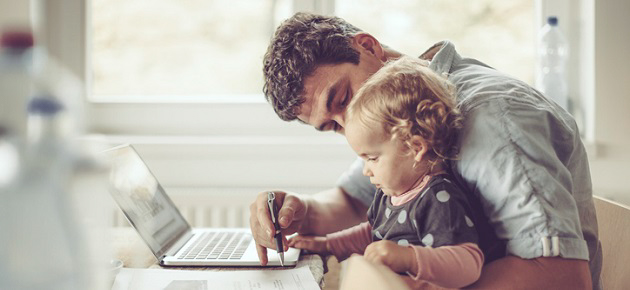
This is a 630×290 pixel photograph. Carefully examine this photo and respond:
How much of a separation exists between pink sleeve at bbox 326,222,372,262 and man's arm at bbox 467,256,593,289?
1.38ft

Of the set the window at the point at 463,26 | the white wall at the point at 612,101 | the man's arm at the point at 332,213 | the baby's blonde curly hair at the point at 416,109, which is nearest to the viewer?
the baby's blonde curly hair at the point at 416,109

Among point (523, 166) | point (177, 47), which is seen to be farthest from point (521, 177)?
point (177, 47)

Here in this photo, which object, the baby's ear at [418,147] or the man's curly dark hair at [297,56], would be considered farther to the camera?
the man's curly dark hair at [297,56]

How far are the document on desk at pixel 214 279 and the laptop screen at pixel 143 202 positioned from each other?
11cm

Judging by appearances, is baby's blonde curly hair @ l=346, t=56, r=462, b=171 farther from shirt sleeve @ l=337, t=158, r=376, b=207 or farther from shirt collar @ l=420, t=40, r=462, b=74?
shirt sleeve @ l=337, t=158, r=376, b=207

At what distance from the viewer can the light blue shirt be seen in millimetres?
938

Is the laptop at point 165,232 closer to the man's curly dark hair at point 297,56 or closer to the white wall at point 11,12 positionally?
the man's curly dark hair at point 297,56

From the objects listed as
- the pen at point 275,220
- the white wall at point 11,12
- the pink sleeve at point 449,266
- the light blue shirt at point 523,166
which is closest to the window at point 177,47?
the white wall at point 11,12

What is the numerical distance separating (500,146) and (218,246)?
646 mm

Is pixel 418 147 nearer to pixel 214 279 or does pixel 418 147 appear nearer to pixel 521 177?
pixel 521 177

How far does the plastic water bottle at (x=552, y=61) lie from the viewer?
85.9 inches

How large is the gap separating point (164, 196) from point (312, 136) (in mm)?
940

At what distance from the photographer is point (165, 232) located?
1.36 m

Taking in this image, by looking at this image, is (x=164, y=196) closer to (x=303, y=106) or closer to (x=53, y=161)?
(x=303, y=106)
